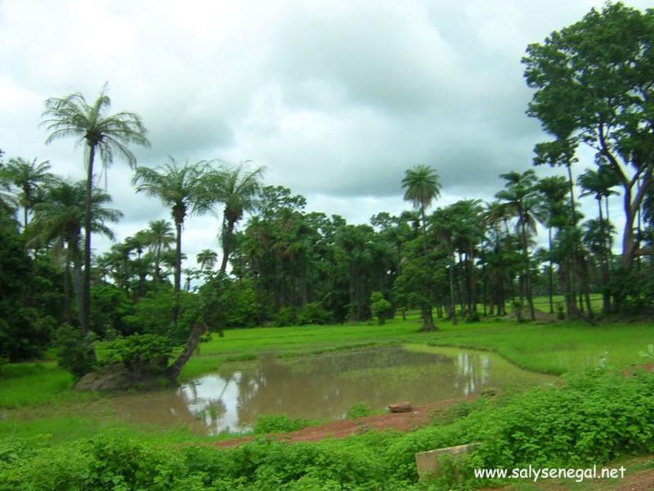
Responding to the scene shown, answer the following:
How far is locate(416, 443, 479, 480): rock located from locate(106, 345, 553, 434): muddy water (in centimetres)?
742

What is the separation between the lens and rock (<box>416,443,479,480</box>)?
275 inches

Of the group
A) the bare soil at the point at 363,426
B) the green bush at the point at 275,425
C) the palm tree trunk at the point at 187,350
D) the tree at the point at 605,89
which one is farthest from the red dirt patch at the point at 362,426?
the tree at the point at 605,89

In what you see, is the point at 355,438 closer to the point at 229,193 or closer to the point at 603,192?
the point at 229,193

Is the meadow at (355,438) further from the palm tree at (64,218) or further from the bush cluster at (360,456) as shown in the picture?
the palm tree at (64,218)

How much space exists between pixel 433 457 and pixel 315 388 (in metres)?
15.3

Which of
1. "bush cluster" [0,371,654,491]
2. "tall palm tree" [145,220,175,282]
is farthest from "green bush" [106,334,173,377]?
"tall palm tree" [145,220,175,282]

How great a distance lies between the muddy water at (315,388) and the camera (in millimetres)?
17688

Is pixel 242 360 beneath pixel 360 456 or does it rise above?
beneath

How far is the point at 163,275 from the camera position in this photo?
76.2 meters

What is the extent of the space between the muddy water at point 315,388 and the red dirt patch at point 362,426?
291 cm

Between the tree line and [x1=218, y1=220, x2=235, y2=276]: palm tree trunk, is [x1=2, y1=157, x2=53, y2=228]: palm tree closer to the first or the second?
the tree line

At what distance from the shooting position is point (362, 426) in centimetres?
1189

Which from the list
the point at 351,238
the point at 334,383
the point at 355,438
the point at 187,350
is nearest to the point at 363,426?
the point at 355,438

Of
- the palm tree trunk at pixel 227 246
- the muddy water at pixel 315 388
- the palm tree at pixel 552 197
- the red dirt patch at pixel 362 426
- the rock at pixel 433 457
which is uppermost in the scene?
the palm tree at pixel 552 197
